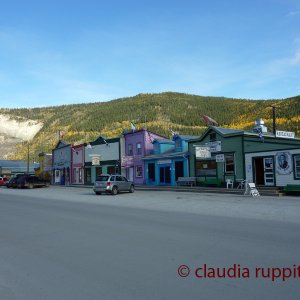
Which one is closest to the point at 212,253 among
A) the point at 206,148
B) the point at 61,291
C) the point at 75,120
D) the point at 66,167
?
the point at 61,291

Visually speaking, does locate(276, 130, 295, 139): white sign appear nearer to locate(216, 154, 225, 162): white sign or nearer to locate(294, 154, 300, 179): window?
locate(294, 154, 300, 179): window

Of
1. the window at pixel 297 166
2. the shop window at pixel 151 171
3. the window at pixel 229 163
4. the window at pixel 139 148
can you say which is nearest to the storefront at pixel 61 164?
the window at pixel 139 148

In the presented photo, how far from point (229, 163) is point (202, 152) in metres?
2.51

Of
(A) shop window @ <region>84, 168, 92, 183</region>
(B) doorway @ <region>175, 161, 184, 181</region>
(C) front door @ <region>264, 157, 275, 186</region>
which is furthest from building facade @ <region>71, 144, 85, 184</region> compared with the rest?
(C) front door @ <region>264, 157, 275, 186</region>

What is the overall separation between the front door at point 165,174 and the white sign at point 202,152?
6721 mm

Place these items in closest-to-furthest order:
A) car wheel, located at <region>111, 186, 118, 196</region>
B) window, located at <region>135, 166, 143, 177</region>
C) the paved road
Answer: the paved road
car wheel, located at <region>111, 186, 118, 196</region>
window, located at <region>135, 166, 143, 177</region>

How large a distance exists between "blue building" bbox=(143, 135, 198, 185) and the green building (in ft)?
5.27

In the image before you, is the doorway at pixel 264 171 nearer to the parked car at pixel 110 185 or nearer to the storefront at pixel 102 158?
the parked car at pixel 110 185

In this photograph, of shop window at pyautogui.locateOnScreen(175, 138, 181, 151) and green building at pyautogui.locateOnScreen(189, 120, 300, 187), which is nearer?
green building at pyautogui.locateOnScreen(189, 120, 300, 187)

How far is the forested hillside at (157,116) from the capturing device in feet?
309

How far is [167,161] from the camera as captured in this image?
1551 inches

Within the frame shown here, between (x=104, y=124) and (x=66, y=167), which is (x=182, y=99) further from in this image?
(x=66, y=167)

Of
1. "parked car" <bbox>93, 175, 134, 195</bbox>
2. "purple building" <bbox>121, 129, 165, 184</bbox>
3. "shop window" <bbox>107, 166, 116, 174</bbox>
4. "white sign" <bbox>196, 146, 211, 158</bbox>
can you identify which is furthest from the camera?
"shop window" <bbox>107, 166, 116, 174</bbox>

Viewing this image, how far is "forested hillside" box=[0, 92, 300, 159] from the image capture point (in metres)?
94.2
